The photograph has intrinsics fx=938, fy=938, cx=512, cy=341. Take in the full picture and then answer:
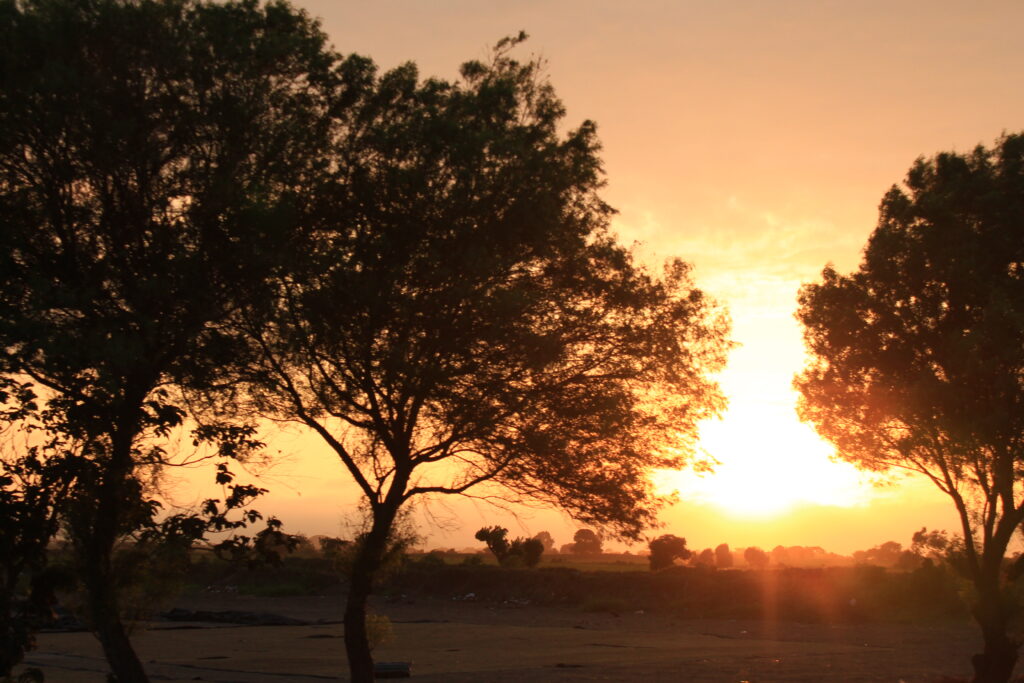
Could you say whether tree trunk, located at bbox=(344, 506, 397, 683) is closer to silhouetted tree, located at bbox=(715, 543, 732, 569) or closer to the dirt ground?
the dirt ground

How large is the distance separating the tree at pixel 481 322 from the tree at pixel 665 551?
42044 mm

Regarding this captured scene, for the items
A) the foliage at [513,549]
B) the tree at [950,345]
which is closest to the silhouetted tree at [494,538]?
the foliage at [513,549]

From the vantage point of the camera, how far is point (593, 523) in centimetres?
1884

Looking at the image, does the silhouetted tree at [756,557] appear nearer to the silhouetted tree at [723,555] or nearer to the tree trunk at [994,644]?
the silhouetted tree at [723,555]

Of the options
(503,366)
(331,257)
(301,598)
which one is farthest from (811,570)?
(331,257)

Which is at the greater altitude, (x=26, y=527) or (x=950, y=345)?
(x=950, y=345)

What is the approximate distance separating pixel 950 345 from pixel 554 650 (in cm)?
1490

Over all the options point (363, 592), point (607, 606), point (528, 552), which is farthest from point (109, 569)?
point (528, 552)

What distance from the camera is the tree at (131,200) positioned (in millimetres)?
14180

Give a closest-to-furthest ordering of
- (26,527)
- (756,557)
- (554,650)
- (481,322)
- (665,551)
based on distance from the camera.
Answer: (26,527)
(481,322)
(554,650)
(665,551)
(756,557)

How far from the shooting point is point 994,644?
2041cm

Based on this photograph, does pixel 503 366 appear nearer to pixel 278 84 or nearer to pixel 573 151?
pixel 573 151

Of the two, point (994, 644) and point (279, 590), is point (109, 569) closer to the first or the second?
point (994, 644)

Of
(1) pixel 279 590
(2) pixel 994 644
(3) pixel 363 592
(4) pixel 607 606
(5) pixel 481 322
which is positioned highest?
(5) pixel 481 322
